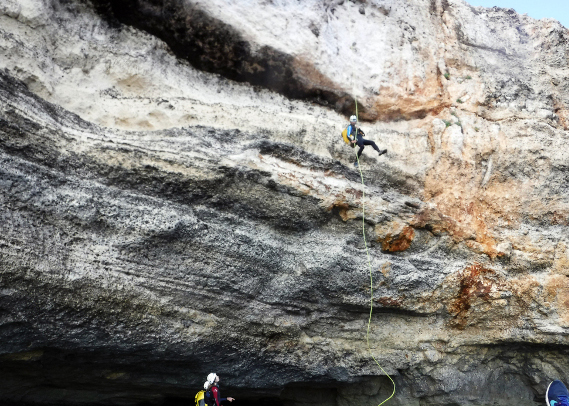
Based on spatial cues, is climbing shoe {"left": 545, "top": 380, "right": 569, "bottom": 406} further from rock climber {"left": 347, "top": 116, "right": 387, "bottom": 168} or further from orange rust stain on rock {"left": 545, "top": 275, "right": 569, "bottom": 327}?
rock climber {"left": 347, "top": 116, "right": 387, "bottom": 168}

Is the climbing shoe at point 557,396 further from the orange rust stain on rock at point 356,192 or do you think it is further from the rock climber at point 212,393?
the rock climber at point 212,393

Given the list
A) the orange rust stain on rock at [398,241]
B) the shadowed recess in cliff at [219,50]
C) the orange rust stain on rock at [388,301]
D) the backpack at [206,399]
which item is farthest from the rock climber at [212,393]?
the shadowed recess in cliff at [219,50]

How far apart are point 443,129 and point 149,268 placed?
20.7 feet

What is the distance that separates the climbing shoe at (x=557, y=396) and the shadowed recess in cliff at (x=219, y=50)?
6.36 metres

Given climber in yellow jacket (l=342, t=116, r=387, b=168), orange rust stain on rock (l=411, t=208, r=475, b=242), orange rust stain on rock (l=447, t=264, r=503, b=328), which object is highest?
climber in yellow jacket (l=342, t=116, r=387, b=168)

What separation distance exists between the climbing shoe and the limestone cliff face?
1.07 metres

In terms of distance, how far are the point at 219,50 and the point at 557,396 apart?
8175 mm

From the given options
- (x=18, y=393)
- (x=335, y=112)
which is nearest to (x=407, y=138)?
(x=335, y=112)

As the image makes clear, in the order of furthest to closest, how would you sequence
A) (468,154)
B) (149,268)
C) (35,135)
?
1. (468,154)
2. (149,268)
3. (35,135)

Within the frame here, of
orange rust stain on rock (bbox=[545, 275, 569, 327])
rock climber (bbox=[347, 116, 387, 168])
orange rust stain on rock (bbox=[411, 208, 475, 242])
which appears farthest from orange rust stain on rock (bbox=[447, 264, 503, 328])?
rock climber (bbox=[347, 116, 387, 168])

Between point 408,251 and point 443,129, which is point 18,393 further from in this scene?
point 443,129

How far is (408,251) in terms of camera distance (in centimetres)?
825

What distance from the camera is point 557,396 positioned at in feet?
23.6

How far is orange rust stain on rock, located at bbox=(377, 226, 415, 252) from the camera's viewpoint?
8.06 meters
